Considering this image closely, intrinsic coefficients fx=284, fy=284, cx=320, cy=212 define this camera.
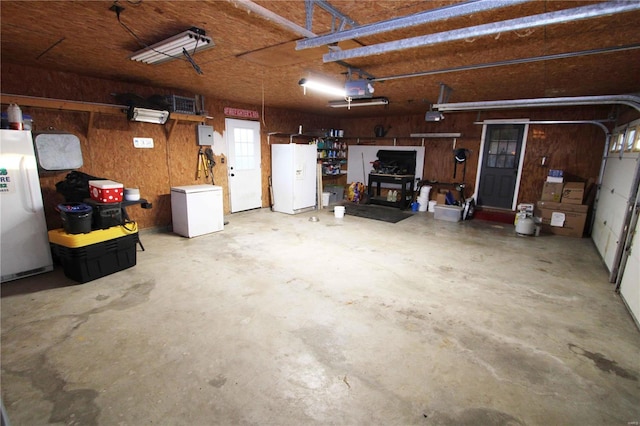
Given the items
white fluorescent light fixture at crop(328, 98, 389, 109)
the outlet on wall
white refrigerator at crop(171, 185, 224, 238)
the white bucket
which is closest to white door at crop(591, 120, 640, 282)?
white fluorescent light fixture at crop(328, 98, 389, 109)

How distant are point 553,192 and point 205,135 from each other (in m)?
6.68

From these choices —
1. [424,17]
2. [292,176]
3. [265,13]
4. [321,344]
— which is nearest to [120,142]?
[292,176]

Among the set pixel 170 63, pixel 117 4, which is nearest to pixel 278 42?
pixel 117 4

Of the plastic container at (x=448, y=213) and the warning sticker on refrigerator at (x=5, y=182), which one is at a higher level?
the warning sticker on refrigerator at (x=5, y=182)

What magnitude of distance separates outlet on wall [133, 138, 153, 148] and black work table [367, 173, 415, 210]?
17.2 feet

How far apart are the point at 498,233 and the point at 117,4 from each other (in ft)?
20.1

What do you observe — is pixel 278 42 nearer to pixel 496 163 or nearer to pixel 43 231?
pixel 43 231

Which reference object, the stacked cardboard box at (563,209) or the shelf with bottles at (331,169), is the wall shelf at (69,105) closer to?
the shelf with bottles at (331,169)

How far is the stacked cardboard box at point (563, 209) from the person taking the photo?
16.8 ft

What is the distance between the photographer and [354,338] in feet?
7.60

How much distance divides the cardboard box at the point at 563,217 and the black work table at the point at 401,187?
9.20ft

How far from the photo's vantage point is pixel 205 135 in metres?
5.43

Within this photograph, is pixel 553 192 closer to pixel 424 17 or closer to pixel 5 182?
pixel 424 17

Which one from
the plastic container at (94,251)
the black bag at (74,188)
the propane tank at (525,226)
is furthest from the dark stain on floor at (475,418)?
the propane tank at (525,226)
